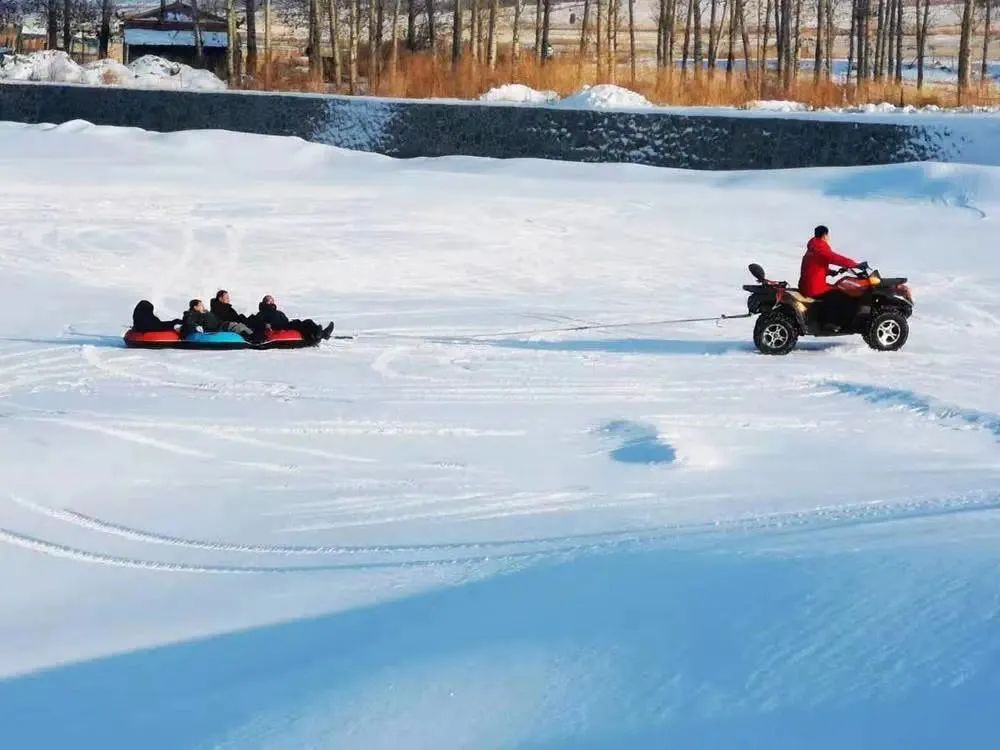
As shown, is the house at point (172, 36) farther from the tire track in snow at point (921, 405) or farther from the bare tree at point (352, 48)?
the tire track in snow at point (921, 405)

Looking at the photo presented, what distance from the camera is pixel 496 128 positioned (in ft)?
97.2

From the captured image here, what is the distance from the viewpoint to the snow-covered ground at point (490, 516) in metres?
6.16

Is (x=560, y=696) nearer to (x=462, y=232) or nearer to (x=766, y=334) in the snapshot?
(x=766, y=334)

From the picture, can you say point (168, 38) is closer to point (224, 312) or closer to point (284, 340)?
point (224, 312)

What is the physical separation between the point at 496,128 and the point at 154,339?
16066 millimetres

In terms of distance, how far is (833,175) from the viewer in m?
25.2

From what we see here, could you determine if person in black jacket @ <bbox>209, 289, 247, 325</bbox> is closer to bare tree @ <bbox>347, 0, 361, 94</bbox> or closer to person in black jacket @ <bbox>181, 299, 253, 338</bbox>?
person in black jacket @ <bbox>181, 299, 253, 338</bbox>

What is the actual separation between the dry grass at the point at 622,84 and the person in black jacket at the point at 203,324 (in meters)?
19.4

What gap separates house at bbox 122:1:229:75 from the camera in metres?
61.9

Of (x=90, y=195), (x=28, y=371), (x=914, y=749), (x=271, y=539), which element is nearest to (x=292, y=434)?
(x=271, y=539)

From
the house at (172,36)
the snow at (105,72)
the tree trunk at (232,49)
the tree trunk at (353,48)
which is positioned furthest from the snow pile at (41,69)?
the house at (172,36)

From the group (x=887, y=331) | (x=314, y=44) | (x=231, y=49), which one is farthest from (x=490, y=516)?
(x=314, y=44)

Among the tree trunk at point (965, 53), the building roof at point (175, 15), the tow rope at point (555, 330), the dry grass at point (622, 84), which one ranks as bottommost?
the tow rope at point (555, 330)

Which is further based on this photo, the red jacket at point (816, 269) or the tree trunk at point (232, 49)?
the tree trunk at point (232, 49)
